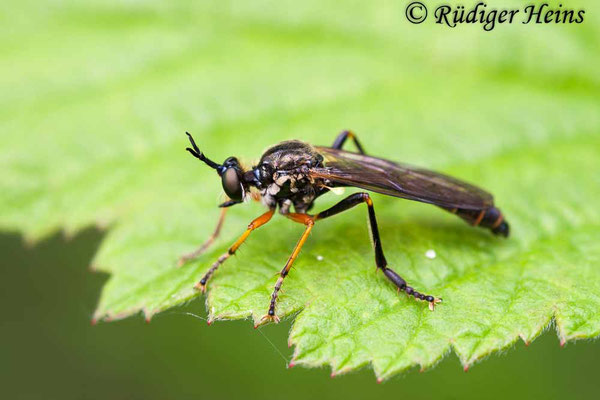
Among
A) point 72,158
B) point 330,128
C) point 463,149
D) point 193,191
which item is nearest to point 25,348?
point 72,158

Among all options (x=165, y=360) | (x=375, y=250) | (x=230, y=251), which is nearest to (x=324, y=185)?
(x=375, y=250)

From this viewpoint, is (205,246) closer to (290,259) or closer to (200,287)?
(200,287)

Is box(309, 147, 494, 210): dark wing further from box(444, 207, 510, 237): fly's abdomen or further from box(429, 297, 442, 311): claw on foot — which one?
box(429, 297, 442, 311): claw on foot

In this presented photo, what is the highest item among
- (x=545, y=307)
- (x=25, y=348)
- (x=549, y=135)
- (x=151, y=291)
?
(x=549, y=135)

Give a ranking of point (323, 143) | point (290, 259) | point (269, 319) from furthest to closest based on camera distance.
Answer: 1. point (323, 143)
2. point (290, 259)
3. point (269, 319)

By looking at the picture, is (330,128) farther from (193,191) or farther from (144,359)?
(144,359)

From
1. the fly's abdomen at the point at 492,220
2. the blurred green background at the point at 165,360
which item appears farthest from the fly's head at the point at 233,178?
the fly's abdomen at the point at 492,220

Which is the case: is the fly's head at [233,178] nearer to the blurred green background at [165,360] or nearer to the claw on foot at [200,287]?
the claw on foot at [200,287]
